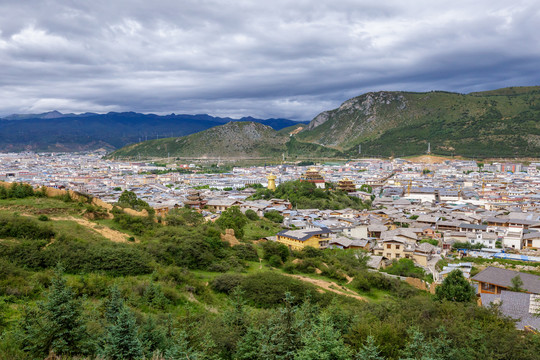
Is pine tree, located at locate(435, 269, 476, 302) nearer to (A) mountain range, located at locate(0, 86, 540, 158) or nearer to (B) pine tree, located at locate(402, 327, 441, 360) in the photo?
(B) pine tree, located at locate(402, 327, 441, 360)

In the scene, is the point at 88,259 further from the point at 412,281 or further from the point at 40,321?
the point at 412,281

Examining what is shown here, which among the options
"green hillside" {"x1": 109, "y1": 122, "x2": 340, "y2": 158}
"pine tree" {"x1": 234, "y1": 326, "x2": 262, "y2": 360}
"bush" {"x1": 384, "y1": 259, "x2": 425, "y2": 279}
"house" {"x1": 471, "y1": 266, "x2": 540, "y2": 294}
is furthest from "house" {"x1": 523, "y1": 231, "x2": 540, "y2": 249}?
"green hillside" {"x1": 109, "y1": 122, "x2": 340, "y2": 158}

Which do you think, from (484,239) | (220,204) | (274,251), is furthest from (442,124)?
(274,251)

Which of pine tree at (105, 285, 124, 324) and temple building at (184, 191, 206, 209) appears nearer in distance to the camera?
pine tree at (105, 285, 124, 324)

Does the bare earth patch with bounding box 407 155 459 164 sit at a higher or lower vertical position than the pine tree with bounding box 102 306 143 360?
lower

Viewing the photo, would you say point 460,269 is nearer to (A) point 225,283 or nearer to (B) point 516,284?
(B) point 516,284

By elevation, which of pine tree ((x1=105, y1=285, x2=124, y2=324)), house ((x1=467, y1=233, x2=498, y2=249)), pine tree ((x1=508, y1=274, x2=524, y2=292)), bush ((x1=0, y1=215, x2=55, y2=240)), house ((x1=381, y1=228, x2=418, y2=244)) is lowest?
house ((x1=467, y1=233, x2=498, y2=249))
